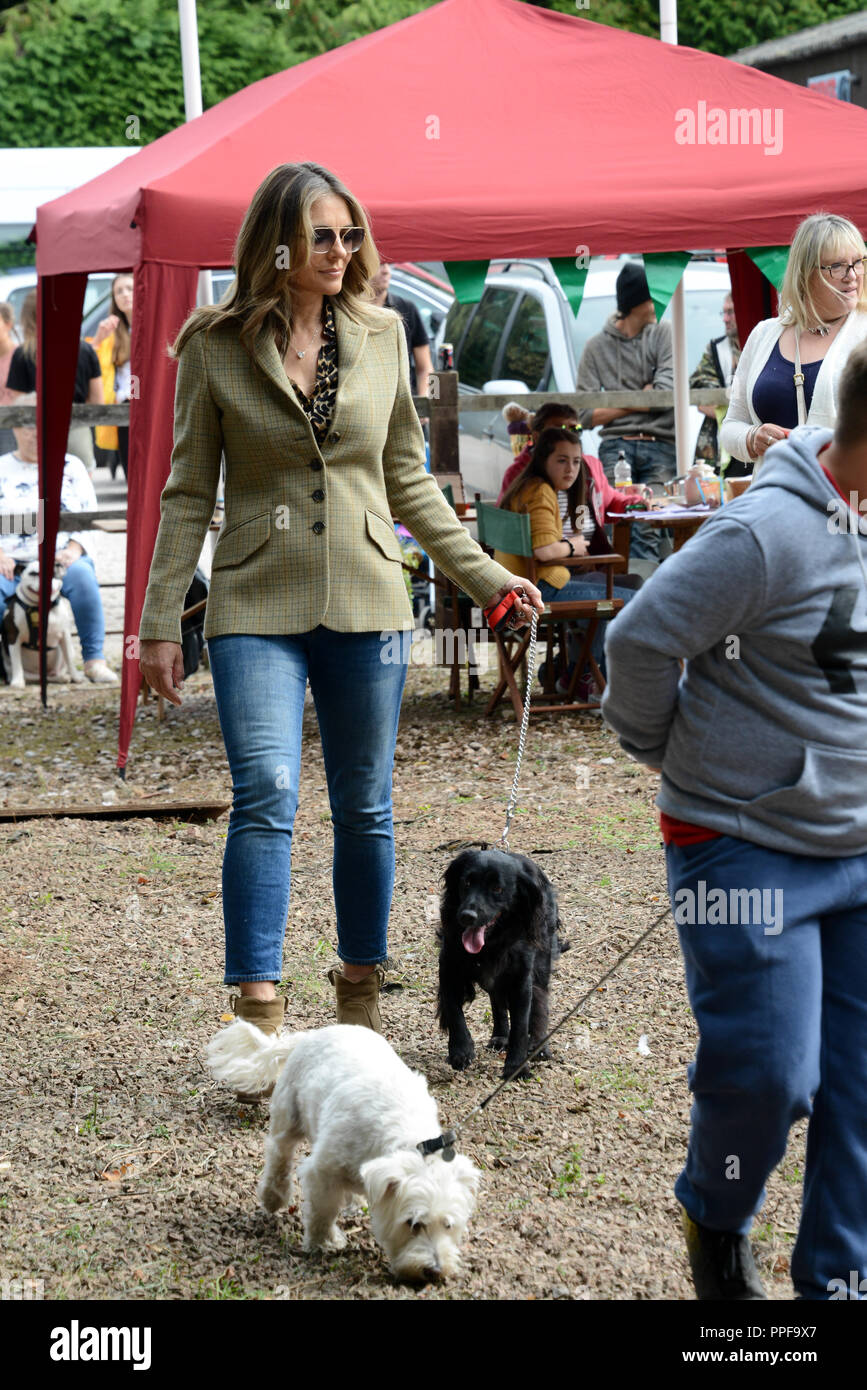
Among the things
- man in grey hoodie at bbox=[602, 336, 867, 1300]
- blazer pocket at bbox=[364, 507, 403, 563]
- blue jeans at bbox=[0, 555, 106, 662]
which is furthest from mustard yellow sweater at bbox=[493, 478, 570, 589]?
man in grey hoodie at bbox=[602, 336, 867, 1300]

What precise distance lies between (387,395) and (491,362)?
9.01m

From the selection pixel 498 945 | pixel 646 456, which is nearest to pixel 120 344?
pixel 646 456

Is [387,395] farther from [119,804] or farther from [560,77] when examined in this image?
[560,77]

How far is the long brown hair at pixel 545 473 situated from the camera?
27.9ft

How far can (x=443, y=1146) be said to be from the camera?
2.65 meters

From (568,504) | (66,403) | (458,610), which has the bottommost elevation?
(458,610)

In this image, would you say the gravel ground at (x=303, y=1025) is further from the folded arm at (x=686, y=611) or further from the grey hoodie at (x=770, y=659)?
the folded arm at (x=686, y=611)

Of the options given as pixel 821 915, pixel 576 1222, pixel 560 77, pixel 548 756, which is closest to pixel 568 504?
pixel 548 756

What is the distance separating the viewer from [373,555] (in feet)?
11.9

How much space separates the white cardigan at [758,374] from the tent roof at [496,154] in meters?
2.39

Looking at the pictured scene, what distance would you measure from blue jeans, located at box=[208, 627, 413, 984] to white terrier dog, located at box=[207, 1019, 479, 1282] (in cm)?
27

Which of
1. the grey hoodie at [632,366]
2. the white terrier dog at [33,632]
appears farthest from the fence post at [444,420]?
the white terrier dog at [33,632]

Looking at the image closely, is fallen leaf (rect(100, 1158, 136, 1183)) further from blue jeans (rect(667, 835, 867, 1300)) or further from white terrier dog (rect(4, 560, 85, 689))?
white terrier dog (rect(4, 560, 85, 689))

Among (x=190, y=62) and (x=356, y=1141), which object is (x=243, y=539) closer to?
(x=356, y=1141)
